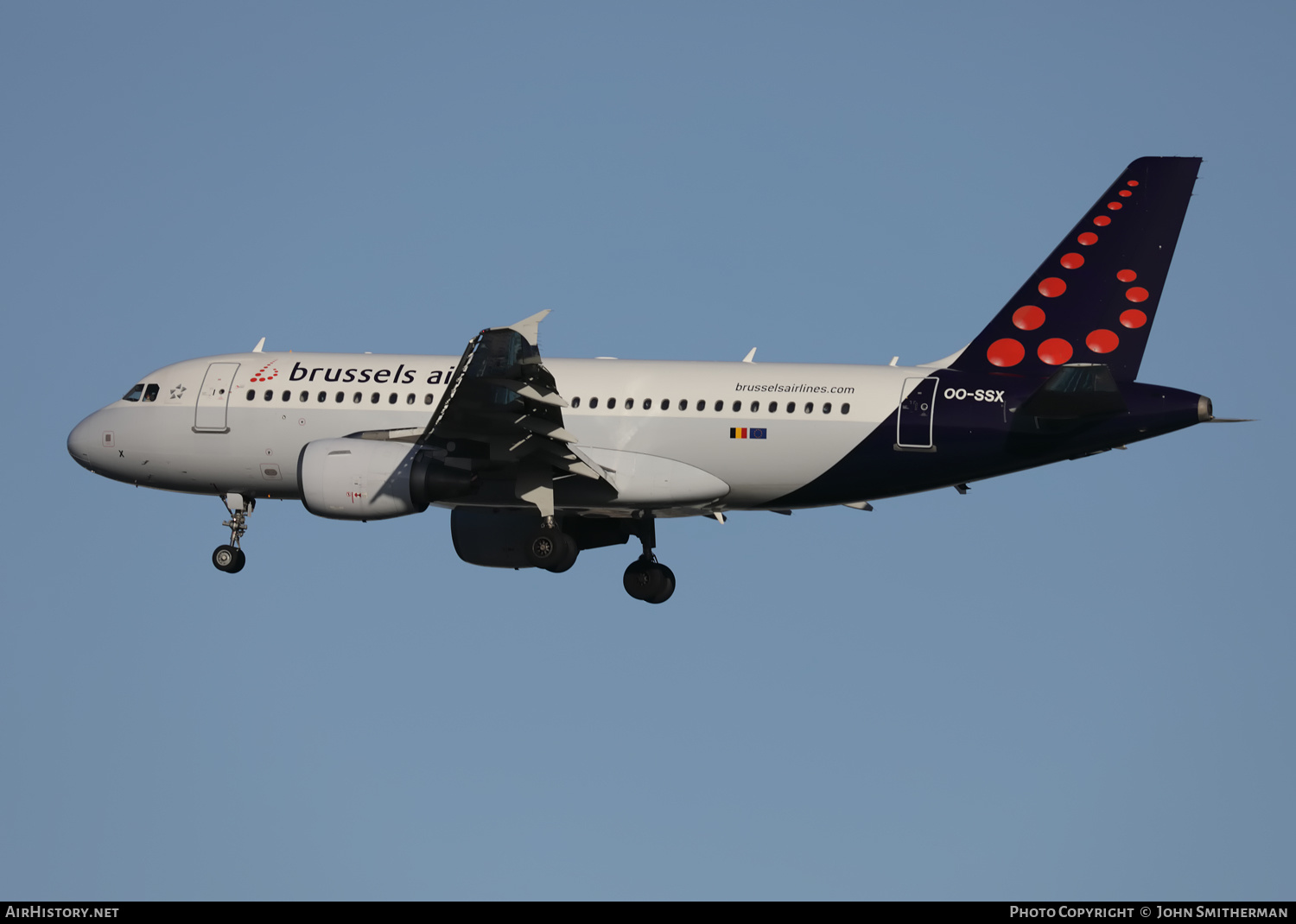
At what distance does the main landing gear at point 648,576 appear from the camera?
44844 mm

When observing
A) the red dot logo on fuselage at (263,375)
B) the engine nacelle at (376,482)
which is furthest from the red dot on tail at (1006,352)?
the red dot logo on fuselage at (263,375)

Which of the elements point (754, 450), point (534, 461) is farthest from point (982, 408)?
point (534, 461)

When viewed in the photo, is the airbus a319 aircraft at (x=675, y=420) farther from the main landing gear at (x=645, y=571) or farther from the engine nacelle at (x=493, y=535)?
→ the main landing gear at (x=645, y=571)

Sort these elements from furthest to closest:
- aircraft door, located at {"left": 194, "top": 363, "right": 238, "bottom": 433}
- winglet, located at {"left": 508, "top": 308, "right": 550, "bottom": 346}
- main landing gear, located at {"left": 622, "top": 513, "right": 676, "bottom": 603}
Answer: main landing gear, located at {"left": 622, "top": 513, "right": 676, "bottom": 603} < aircraft door, located at {"left": 194, "top": 363, "right": 238, "bottom": 433} < winglet, located at {"left": 508, "top": 308, "right": 550, "bottom": 346}

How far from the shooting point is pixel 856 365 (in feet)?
136

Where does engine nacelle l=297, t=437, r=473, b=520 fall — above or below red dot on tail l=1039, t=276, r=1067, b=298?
below

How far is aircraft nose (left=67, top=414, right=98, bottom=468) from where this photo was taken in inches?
1775

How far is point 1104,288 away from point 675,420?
10.1 meters

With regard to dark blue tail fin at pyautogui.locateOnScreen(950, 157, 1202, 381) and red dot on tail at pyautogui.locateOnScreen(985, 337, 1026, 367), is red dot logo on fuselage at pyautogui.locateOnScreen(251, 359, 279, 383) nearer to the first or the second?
dark blue tail fin at pyautogui.locateOnScreen(950, 157, 1202, 381)

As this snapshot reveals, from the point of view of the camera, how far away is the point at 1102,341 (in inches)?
1602

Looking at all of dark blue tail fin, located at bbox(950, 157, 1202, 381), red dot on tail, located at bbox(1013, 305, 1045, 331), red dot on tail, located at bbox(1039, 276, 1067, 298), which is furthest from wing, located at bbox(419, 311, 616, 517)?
red dot on tail, located at bbox(1039, 276, 1067, 298)

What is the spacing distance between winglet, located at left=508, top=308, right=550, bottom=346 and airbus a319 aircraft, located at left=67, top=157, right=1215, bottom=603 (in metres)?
0.14

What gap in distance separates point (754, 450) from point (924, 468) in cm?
373
